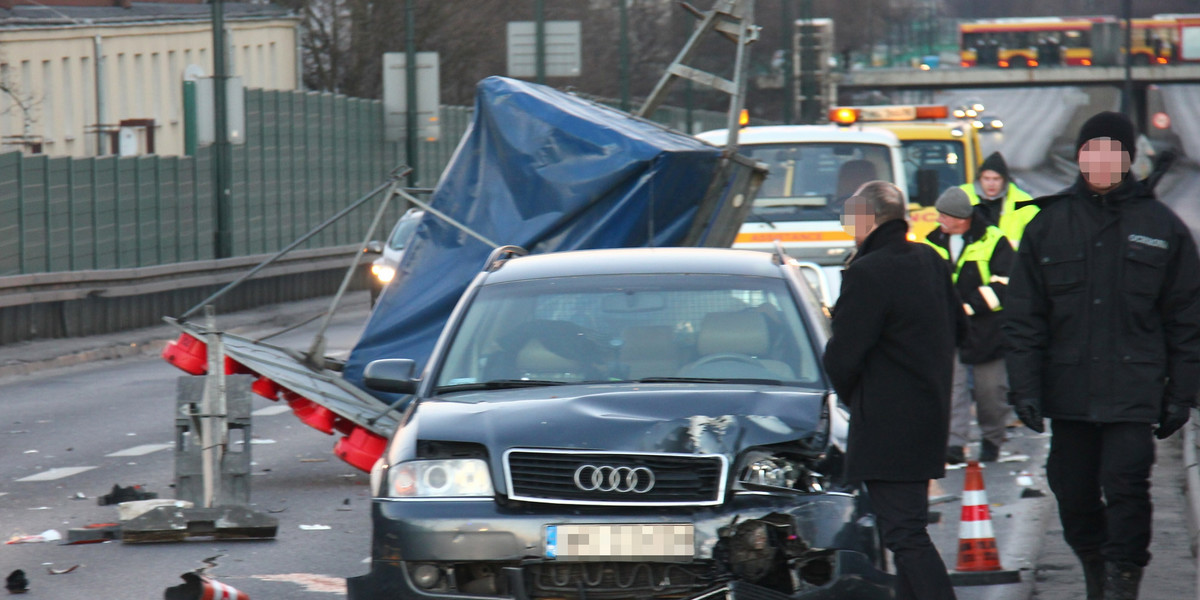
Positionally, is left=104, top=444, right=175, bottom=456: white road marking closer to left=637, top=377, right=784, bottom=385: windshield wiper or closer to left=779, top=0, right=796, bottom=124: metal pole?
left=637, top=377, right=784, bottom=385: windshield wiper

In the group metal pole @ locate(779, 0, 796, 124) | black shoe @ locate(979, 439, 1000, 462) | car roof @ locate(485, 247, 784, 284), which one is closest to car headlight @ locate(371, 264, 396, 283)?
black shoe @ locate(979, 439, 1000, 462)

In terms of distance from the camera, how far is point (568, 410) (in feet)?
18.5

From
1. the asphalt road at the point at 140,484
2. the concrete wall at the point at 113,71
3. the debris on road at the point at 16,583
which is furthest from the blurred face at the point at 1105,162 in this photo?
the concrete wall at the point at 113,71

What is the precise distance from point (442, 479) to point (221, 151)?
21.0 meters

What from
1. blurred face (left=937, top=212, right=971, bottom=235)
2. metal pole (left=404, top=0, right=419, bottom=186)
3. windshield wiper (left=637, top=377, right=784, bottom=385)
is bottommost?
windshield wiper (left=637, top=377, right=784, bottom=385)

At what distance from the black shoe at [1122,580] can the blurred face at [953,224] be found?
16.3 feet

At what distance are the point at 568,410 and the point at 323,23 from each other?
46.7 m

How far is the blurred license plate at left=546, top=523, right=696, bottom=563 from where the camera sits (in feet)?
16.9

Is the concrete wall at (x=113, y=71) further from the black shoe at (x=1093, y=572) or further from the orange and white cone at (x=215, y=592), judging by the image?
the black shoe at (x=1093, y=572)

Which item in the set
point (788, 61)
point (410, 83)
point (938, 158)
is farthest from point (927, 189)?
point (788, 61)

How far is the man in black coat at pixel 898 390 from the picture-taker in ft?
18.3

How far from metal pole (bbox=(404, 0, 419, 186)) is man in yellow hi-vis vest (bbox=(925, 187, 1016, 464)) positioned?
811 inches

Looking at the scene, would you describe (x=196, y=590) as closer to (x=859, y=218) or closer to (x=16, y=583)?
(x=16, y=583)

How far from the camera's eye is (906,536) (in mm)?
5602
